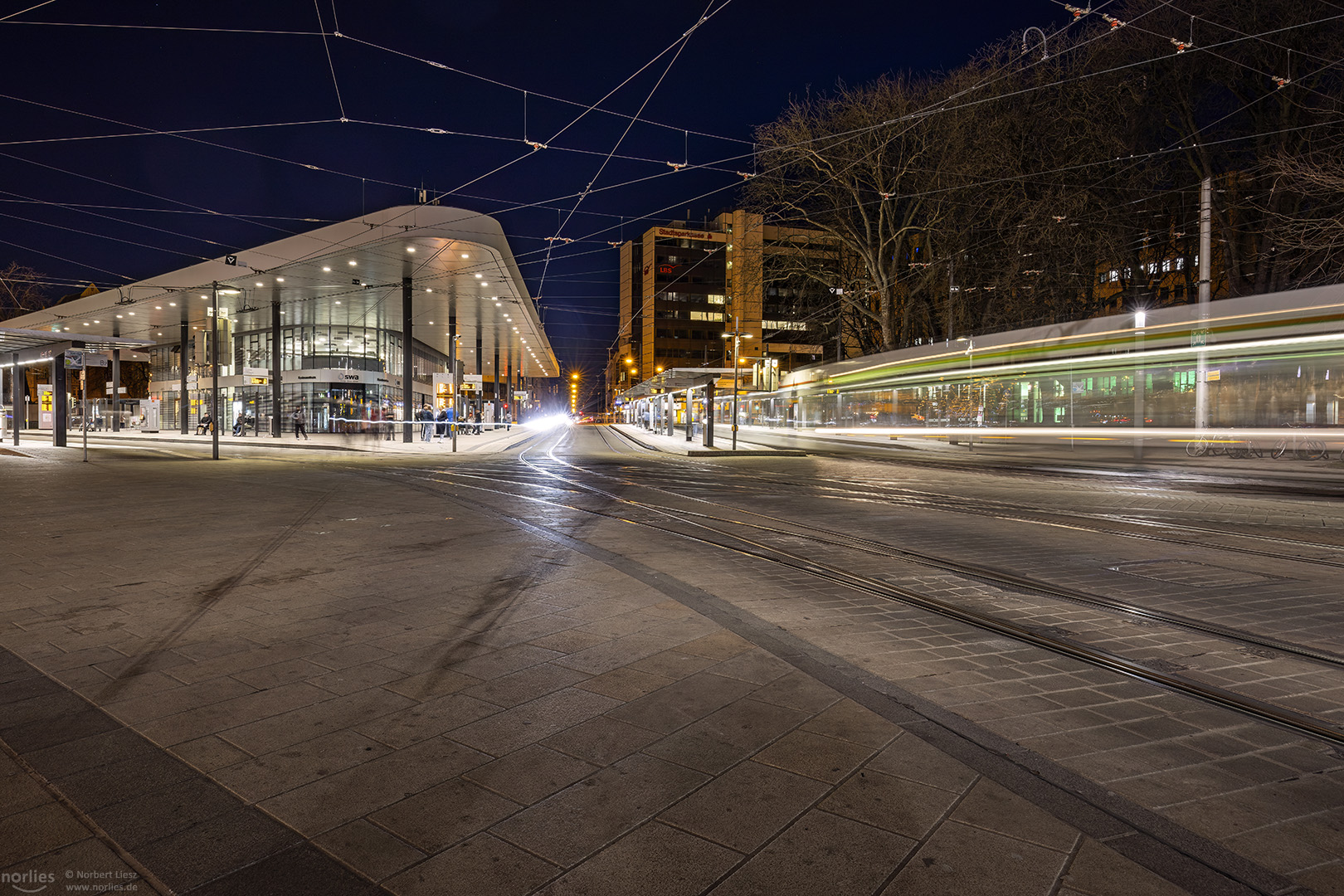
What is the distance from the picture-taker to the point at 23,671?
410cm

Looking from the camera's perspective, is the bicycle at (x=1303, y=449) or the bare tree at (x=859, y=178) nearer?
the bicycle at (x=1303, y=449)

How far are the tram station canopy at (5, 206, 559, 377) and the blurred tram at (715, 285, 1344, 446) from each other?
52.6 feet

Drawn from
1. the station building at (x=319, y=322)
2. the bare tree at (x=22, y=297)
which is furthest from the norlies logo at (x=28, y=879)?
the bare tree at (x=22, y=297)

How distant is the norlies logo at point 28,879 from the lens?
2.20 metres

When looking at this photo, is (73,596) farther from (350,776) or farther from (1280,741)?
(1280,741)

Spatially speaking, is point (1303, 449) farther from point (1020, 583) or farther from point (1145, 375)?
point (1020, 583)

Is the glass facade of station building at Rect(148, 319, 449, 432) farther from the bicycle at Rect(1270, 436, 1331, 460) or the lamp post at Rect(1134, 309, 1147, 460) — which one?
the bicycle at Rect(1270, 436, 1331, 460)

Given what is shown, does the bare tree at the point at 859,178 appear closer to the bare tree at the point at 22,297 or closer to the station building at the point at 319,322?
the station building at the point at 319,322

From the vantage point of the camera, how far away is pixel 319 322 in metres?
43.0

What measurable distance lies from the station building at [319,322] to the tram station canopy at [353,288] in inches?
3.2

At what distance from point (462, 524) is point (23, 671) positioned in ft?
19.3

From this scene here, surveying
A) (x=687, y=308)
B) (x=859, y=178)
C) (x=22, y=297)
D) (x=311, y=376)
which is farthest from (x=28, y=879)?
(x=687, y=308)

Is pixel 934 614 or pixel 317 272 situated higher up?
pixel 317 272

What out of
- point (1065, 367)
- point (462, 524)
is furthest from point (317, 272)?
point (1065, 367)
